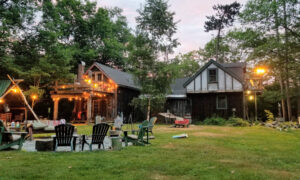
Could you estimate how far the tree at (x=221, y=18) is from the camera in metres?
31.2

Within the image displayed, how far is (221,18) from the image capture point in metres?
32.1

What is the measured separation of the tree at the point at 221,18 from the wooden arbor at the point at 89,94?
16.7 m

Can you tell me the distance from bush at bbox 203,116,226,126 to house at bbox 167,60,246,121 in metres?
0.97

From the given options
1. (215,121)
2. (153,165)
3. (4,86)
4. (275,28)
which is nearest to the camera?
(153,165)

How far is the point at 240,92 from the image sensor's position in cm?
2006

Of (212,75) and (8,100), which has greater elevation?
(212,75)

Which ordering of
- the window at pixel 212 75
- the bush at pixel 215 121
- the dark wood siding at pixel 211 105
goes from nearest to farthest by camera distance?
the bush at pixel 215 121, the dark wood siding at pixel 211 105, the window at pixel 212 75

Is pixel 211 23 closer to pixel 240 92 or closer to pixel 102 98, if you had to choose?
pixel 240 92

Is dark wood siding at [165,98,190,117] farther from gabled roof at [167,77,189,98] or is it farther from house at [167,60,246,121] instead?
gabled roof at [167,77,189,98]

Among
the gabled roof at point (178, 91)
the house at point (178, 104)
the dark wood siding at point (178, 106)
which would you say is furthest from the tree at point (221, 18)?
the dark wood siding at point (178, 106)

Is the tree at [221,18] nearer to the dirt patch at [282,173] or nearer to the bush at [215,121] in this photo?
the bush at [215,121]

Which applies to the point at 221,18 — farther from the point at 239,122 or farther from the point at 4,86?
the point at 4,86

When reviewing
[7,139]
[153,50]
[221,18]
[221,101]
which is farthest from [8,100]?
[221,18]

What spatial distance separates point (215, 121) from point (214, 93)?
107 inches
